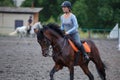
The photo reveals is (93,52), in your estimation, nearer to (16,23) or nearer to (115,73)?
(115,73)

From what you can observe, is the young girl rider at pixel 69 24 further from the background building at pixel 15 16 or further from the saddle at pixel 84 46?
the background building at pixel 15 16

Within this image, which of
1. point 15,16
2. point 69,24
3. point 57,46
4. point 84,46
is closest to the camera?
point 57,46

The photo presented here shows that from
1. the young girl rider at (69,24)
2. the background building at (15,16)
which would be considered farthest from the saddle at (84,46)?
the background building at (15,16)

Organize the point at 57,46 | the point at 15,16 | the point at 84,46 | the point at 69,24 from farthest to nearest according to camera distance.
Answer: the point at 15,16 < the point at 84,46 < the point at 69,24 < the point at 57,46

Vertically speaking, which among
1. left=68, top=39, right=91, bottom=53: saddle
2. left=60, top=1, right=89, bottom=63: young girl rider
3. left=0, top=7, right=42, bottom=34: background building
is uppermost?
left=60, top=1, right=89, bottom=63: young girl rider

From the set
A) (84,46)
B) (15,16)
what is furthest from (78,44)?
(15,16)

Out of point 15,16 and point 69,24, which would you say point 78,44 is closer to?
point 69,24

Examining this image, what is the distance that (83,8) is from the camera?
56156 mm

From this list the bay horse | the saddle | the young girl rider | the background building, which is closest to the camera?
the bay horse

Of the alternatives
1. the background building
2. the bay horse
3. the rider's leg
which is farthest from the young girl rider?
the background building

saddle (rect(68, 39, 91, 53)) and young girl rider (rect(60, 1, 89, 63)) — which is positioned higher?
young girl rider (rect(60, 1, 89, 63))

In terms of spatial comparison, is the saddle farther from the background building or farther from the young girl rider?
the background building

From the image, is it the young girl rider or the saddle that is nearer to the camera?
the young girl rider

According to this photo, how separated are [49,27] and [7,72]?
326cm
